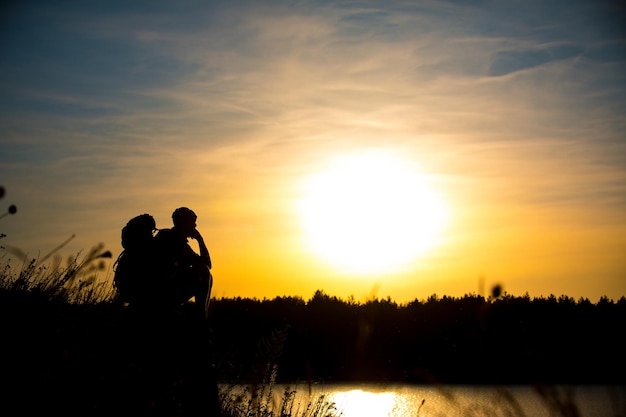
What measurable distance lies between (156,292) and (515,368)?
4233 millimetres

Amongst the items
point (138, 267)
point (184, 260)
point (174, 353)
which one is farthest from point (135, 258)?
point (174, 353)

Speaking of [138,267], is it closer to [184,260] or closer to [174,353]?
[184,260]

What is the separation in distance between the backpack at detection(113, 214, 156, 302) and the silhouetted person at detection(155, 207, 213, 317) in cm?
10

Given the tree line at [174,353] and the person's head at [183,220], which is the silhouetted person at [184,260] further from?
the tree line at [174,353]

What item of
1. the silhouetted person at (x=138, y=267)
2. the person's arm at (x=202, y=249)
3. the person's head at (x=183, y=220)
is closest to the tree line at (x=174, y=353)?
the silhouetted person at (x=138, y=267)

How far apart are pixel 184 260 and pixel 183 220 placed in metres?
0.40

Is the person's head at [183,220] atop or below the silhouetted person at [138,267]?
atop

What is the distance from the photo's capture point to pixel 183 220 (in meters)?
6.24

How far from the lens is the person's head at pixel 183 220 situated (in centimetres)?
623

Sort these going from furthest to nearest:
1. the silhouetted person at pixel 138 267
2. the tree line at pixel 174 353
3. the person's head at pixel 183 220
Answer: the person's head at pixel 183 220 → the silhouetted person at pixel 138 267 → the tree line at pixel 174 353

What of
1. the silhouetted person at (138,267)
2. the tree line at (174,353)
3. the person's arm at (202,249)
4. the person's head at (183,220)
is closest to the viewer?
the tree line at (174,353)

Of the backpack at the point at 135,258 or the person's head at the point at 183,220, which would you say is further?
the person's head at the point at 183,220

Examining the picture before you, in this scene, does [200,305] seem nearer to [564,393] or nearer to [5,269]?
[5,269]

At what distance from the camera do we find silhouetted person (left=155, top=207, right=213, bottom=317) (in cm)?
596
